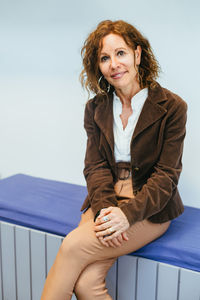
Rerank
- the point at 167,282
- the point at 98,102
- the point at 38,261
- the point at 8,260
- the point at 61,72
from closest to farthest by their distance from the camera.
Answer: the point at 167,282 < the point at 98,102 < the point at 38,261 < the point at 8,260 < the point at 61,72

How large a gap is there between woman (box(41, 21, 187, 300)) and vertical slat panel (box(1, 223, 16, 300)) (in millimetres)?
546

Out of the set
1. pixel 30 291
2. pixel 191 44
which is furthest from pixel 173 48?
pixel 30 291

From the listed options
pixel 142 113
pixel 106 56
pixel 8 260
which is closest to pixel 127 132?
pixel 142 113

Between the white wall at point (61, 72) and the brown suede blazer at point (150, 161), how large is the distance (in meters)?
0.58

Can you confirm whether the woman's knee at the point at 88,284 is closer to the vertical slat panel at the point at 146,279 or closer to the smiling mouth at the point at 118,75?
the vertical slat panel at the point at 146,279

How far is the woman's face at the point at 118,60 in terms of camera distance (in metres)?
1.49

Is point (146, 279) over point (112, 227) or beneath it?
beneath

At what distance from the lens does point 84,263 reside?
4.52 feet

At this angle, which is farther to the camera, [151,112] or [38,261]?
[38,261]

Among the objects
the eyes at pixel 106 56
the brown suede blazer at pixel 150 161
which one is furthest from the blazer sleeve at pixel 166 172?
the eyes at pixel 106 56

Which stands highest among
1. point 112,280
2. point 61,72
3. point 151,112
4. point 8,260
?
point 61,72

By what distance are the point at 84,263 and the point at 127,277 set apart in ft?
0.96

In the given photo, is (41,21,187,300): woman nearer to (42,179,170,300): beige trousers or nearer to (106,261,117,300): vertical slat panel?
(42,179,170,300): beige trousers

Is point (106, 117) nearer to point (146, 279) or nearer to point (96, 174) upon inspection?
point (96, 174)
